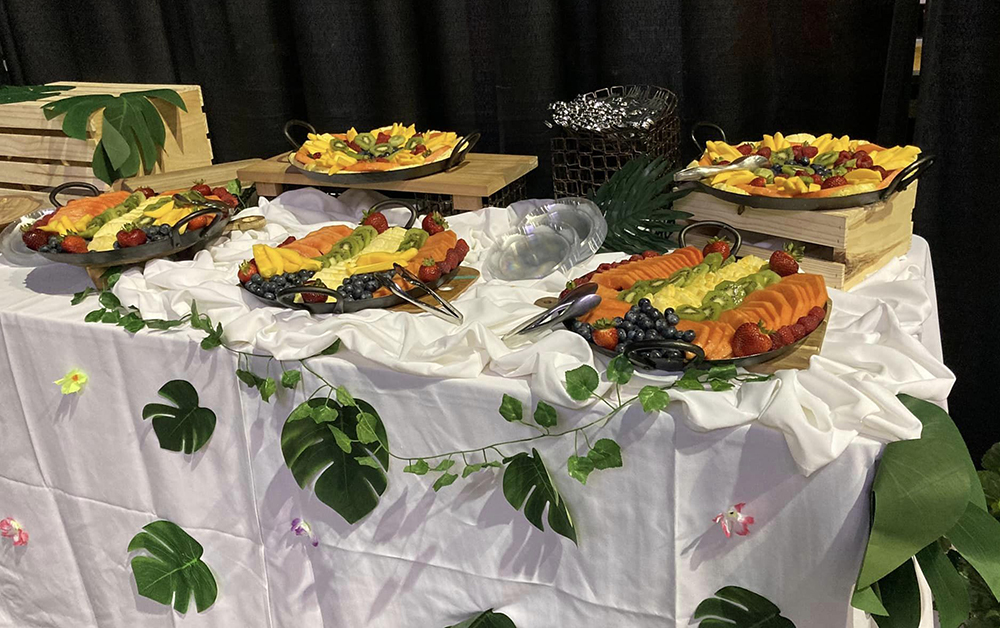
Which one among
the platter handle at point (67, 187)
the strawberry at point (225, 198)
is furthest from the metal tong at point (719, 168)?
the platter handle at point (67, 187)

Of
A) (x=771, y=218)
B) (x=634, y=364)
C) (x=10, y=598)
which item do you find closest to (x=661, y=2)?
(x=771, y=218)

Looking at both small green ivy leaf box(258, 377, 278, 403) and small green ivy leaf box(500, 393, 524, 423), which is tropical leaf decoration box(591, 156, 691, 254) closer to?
small green ivy leaf box(500, 393, 524, 423)

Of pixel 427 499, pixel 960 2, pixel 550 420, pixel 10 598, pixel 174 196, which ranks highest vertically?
pixel 960 2

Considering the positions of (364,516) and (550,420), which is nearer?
(550,420)

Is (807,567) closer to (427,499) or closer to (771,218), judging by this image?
(427,499)

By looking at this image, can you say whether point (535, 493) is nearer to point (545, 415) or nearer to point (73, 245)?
point (545, 415)

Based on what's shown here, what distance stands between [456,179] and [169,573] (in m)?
0.77

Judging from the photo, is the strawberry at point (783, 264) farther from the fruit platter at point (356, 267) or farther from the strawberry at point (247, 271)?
the strawberry at point (247, 271)

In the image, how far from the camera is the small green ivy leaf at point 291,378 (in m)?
1.03

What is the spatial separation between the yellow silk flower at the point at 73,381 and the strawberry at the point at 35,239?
207 mm

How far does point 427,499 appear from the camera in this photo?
103cm

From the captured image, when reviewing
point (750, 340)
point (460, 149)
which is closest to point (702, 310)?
point (750, 340)

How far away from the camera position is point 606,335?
93cm

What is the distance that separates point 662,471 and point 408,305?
0.42 meters
